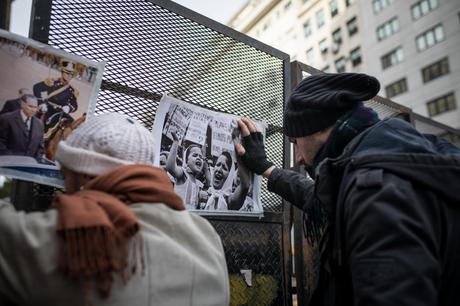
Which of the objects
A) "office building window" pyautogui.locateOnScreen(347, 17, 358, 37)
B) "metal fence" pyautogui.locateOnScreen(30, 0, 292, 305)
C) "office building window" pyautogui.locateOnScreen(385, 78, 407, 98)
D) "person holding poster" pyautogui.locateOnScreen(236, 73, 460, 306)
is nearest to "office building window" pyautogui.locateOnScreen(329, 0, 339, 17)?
"office building window" pyautogui.locateOnScreen(347, 17, 358, 37)

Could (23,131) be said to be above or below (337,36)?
below

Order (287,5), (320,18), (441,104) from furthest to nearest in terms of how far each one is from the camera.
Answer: (287,5) < (320,18) < (441,104)

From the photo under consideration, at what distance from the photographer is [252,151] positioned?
A: 6.73 ft

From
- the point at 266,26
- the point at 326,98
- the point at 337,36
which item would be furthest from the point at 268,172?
the point at 266,26

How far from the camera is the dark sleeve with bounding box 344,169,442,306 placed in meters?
0.99

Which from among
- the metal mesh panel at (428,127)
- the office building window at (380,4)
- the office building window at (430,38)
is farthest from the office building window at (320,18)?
the metal mesh panel at (428,127)

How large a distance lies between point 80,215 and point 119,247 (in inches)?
4.7

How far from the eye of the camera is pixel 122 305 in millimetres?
927

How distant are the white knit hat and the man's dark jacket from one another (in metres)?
0.61

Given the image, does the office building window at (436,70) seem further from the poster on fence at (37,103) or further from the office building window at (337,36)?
the poster on fence at (37,103)

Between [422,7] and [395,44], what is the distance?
107 inches

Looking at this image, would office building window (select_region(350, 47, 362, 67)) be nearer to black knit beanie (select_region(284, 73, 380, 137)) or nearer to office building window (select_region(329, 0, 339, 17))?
office building window (select_region(329, 0, 339, 17))

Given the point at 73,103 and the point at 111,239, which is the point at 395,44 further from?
the point at 111,239

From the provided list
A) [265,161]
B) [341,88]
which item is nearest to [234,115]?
[265,161]
